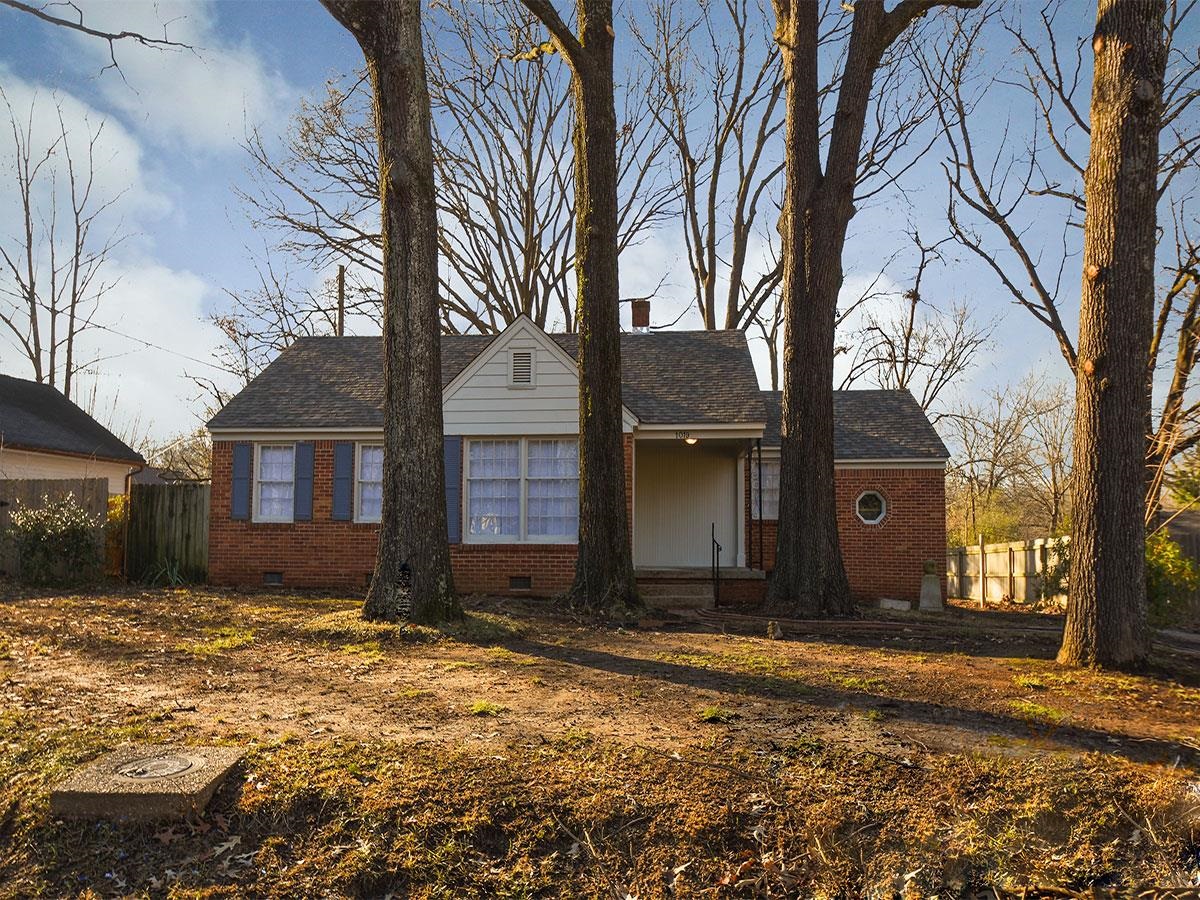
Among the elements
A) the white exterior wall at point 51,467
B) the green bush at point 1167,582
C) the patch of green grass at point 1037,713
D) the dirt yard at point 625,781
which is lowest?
the dirt yard at point 625,781

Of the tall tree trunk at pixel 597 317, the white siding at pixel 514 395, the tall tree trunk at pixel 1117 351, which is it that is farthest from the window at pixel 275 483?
the tall tree trunk at pixel 1117 351

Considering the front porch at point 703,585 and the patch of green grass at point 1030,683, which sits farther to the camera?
the front porch at point 703,585

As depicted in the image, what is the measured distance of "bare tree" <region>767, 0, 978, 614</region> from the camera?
11625 millimetres

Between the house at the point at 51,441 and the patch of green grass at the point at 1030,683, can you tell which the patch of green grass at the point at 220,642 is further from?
the house at the point at 51,441

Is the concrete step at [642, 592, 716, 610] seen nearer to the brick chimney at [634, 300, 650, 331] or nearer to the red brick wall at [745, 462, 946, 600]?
the red brick wall at [745, 462, 946, 600]

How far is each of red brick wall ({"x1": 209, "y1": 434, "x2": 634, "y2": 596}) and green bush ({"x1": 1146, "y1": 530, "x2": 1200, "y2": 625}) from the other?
7.57 metres

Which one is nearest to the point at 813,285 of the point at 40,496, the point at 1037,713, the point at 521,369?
the point at 521,369

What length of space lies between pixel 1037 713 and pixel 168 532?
15066 millimetres

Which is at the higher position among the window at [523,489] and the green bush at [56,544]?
the window at [523,489]

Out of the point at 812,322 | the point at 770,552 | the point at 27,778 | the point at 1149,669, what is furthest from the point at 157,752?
the point at 770,552

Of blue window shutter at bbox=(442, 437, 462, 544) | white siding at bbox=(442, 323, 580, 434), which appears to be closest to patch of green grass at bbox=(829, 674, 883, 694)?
white siding at bbox=(442, 323, 580, 434)

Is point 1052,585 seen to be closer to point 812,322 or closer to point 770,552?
point 770,552

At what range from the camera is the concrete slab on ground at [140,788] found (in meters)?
4.19

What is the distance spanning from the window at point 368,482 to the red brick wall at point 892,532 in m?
6.77
